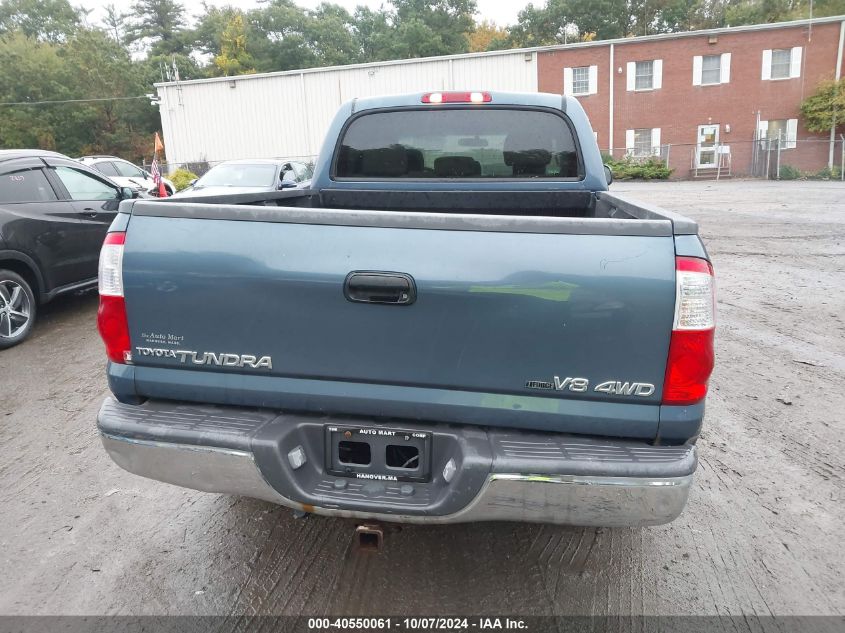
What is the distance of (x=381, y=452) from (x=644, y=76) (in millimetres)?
→ 35332

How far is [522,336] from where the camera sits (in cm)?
209

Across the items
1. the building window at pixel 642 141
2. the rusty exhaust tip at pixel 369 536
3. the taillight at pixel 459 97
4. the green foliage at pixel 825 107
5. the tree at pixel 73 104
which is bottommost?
the rusty exhaust tip at pixel 369 536

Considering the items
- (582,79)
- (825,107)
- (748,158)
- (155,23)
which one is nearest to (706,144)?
(748,158)

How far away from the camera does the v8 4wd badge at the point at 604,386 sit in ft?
6.88

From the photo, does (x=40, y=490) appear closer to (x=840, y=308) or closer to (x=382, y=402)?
(x=382, y=402)

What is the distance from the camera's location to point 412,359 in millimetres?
2186

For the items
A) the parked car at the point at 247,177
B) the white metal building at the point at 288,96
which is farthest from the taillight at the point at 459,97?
the white metal building at the point at 288,96

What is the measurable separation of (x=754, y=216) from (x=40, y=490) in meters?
15.7

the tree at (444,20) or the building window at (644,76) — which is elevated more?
the tree at (444,20)

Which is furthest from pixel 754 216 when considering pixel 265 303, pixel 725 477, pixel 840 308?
pixel 265 303

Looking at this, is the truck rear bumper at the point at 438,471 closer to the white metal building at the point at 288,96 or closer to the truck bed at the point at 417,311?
the truck bed at the point at 417,311

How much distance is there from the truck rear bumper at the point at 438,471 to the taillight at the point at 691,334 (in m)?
0.22

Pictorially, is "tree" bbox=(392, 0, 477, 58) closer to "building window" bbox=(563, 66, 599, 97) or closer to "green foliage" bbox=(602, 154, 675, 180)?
"building window" bbox=(563, 66, 599, 97)

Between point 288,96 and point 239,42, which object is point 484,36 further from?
point 288,96
